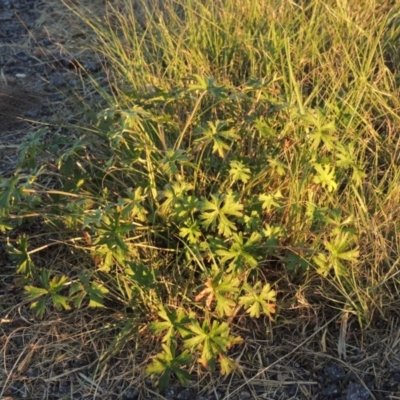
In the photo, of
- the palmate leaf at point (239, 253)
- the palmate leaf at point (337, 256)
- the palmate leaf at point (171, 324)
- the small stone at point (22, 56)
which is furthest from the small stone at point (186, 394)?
the small stone at point (22, 56)

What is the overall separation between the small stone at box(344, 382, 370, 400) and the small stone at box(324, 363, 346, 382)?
44mm

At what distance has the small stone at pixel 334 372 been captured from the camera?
2.04 m

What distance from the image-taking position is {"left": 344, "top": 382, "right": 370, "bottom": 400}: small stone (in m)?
1.98

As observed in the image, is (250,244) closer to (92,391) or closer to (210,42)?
(92,391)

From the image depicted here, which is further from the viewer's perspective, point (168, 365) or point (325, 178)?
point (325, 178)

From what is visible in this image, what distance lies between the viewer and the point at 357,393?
6.53 ft

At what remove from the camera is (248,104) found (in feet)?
7.72

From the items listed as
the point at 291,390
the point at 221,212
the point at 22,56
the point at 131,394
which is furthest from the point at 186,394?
the point at 22,56

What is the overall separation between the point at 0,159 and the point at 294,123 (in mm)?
1193

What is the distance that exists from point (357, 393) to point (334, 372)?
0.29 ft

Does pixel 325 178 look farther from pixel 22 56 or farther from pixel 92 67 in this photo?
pixel 22 56

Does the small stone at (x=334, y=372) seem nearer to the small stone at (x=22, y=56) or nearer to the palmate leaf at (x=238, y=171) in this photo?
the palmate leaf at (x=238, y=171)

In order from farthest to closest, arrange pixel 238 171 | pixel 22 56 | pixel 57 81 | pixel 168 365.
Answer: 1. pixel 22 56
2. pixel 57 81
3. pixel 238 171
4. pixel 168 365

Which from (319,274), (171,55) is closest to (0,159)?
(171,55)
